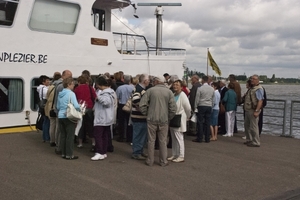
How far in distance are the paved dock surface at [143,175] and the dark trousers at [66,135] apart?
23 centimetres

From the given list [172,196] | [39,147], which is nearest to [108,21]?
[39,147]

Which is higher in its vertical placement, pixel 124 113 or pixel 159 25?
pixel 159 25

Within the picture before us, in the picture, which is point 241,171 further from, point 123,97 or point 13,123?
point 13,123

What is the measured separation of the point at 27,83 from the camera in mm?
10734

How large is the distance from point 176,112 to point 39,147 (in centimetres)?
346

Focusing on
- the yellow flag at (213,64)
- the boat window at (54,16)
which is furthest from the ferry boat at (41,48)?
the yellow flag at (213,64)

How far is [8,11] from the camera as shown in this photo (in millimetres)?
10336

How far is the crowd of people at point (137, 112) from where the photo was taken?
7551mm

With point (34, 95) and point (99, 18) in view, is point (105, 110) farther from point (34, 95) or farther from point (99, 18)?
point (99, 18)

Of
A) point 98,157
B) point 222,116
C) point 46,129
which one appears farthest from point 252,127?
point 46,129

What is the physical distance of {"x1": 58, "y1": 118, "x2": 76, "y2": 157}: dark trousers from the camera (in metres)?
7.73

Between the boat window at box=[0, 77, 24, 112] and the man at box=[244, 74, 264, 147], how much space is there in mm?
6201

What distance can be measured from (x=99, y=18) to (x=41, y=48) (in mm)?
3452

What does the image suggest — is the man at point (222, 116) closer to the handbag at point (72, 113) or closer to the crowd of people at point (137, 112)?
the crowd of people at point (137, 112)
